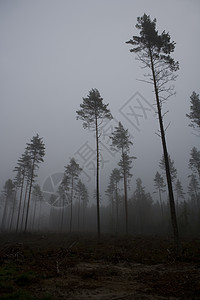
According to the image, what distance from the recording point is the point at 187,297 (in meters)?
4.19

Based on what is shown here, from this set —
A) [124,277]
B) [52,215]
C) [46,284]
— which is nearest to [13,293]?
[46,284]

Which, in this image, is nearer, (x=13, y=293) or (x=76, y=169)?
(x=13, y=293)

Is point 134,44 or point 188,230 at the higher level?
point 134,44

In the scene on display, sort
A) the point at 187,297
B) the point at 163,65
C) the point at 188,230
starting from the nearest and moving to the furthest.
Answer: the point at 187,297
the point at 163,65
the point at 188,230

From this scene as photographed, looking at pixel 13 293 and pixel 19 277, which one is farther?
pixel 19 277

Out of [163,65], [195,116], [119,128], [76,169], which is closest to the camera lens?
[163,65]

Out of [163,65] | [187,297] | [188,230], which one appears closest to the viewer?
[187,297]

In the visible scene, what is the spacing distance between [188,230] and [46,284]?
30.4 meters

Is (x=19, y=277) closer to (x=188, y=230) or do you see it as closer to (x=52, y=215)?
(x=188, y=230)

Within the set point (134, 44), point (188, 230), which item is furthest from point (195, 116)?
point (188, 230)

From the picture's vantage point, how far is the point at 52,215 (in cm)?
7812

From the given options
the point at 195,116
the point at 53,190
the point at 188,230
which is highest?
the point at 195,116

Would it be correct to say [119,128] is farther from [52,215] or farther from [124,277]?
[52,215]

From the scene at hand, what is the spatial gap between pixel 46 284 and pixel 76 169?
29.5 metres
